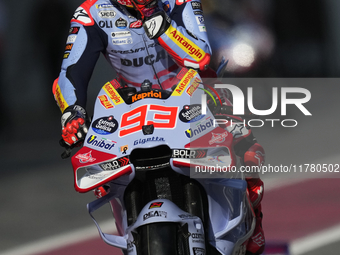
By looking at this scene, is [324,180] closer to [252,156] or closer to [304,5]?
[252,156]

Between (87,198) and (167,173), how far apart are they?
308 cm

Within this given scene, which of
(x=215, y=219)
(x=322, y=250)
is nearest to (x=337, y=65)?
(x=322, y=250)

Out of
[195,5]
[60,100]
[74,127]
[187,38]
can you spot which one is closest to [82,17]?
[60,100]

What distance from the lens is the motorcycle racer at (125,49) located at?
3.16 meters

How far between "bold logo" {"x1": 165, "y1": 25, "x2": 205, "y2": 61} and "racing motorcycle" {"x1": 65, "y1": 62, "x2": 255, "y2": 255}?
0.27 metres

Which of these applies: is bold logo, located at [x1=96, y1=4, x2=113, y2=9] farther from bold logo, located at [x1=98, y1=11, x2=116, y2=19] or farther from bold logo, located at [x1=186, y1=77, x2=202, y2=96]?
bold logo, located at [x1=186, y1=77, x2=202, y2=96]

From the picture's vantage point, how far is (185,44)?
3014mm

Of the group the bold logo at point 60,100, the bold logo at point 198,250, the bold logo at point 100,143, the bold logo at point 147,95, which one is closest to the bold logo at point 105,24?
the bold logo at point 60,100

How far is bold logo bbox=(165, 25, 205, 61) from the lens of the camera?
2951mm

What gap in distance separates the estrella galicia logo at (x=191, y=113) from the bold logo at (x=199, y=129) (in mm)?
40

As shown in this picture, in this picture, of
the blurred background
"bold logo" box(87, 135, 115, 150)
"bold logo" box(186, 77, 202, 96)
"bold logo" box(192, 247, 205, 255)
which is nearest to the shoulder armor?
"bold logo" box(186, 77, 202, 96)

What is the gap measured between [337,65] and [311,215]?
5276 millimetres

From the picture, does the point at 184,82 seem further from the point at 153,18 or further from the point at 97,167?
the point at 97,167

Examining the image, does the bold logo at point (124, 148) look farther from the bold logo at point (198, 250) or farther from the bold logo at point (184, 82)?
the bold logo at point (198, 250)
